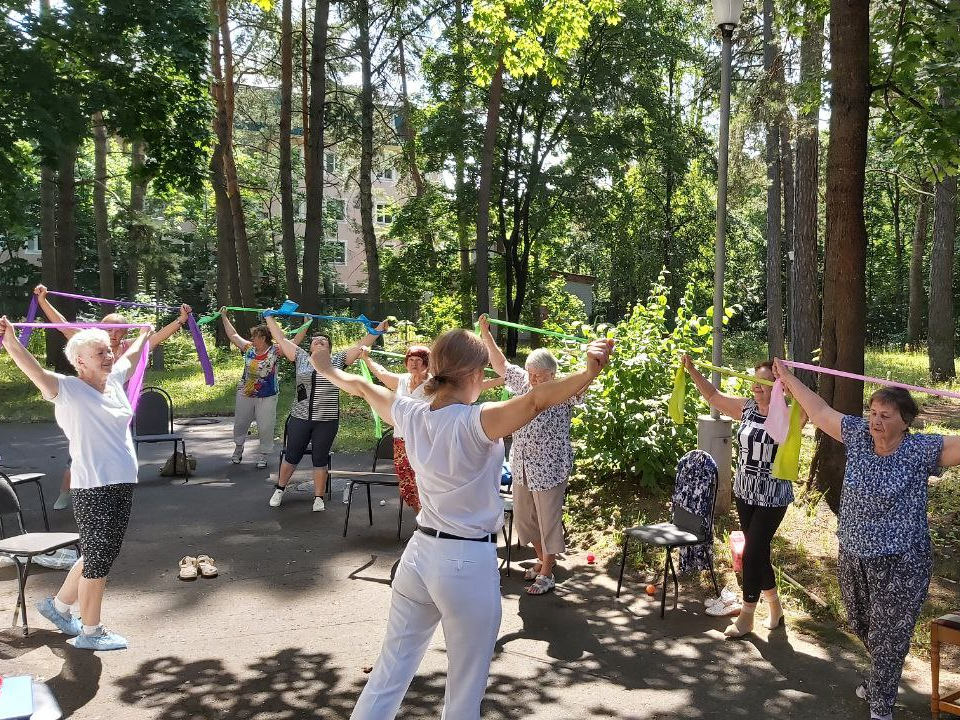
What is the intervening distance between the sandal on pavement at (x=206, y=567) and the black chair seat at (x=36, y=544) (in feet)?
4.10

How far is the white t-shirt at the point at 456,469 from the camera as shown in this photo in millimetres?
3244

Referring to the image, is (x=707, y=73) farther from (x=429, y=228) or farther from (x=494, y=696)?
(x=494, y=696)

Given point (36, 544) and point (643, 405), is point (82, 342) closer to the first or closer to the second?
point (36, 544)

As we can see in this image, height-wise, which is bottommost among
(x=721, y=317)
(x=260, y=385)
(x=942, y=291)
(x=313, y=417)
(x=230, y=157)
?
(x=313, y=417)

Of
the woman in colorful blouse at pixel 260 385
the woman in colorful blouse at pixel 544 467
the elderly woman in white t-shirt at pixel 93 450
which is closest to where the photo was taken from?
the elderly woman in white t-shirt at pixel 93 450

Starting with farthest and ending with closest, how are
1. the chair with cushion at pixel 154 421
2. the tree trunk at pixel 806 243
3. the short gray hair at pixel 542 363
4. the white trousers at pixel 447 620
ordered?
the tree trunk at pixel 806 243 < the chair with cushion at pixel 154 421 < the short gray hair at pixel 542 363 < the white trousers at pixel 447 620

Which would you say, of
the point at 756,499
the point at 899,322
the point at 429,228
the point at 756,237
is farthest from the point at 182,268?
the point at 756,499

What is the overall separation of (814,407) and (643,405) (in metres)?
3.89

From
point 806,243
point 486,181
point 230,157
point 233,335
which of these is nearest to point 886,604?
point 233,335

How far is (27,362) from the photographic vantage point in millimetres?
4809

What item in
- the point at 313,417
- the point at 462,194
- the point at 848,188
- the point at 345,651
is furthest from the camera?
the point at 462,194

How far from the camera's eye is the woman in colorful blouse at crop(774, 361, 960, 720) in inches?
163

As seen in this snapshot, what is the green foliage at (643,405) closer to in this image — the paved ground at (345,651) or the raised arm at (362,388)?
the paved ground at (345,651)

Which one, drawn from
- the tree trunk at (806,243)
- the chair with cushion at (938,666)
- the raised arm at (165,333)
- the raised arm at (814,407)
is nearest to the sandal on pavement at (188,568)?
the raised arm at (165,333)
